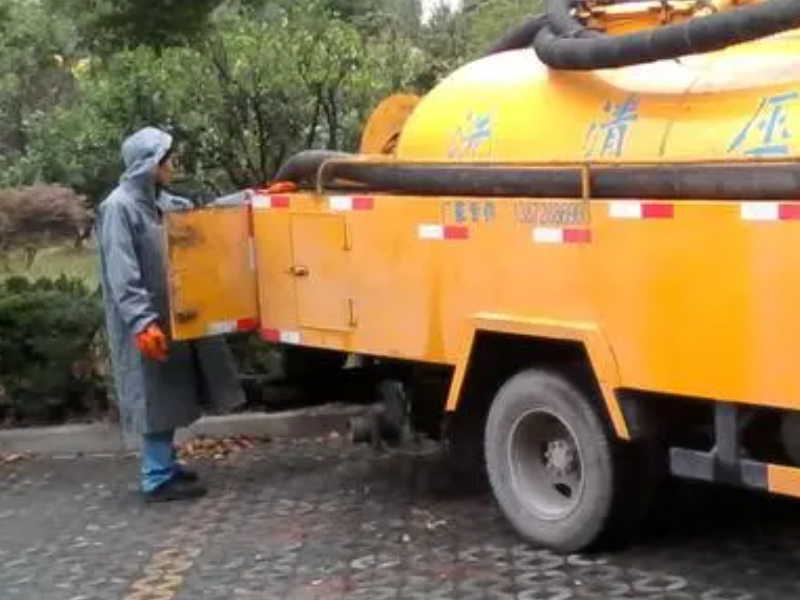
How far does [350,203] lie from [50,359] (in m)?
2.96

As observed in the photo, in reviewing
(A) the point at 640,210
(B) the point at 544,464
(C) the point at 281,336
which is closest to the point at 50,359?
(C) the point at 281,336

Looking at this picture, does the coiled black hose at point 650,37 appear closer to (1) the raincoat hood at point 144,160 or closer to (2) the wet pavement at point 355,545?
(2) the wet pavement at point 355,545

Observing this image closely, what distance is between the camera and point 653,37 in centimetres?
556

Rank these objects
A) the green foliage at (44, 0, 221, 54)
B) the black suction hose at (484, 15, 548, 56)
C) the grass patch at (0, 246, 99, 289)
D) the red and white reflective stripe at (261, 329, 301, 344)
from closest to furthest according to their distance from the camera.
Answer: the black suction hose at (484, 15, 548, 56)
the red and white reflective stripe at (261, 329, 301, 344)
the green foliage at (44, 0, 221, 54)
the grass patch at (0, 246, 99, 289)

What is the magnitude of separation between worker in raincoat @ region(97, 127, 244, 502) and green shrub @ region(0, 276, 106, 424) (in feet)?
5.21

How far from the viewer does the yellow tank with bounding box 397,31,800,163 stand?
539 centimetres

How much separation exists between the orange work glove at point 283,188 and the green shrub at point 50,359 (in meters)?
2.10

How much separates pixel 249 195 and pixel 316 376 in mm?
978

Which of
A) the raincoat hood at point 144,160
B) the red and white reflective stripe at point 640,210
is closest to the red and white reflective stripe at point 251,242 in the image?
the raincoat hood at point 144,160

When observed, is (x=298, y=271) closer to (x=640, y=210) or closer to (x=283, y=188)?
(x=283, y=188)

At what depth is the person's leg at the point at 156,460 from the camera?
7.55 metres

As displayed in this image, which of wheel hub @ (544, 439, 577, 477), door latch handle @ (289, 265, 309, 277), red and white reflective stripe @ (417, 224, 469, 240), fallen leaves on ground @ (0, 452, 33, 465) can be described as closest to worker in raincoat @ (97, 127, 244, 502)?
door latch handle @ (289, 265, 309, 277)

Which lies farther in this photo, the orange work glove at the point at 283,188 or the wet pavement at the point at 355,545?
the orange work glove at the point at 283,188

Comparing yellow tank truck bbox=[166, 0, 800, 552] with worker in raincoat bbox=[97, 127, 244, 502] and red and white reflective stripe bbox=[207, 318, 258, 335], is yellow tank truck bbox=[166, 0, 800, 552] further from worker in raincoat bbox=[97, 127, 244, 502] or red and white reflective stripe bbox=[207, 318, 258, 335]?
worker in raincoat bbox=[97, 127, 244, 502]
